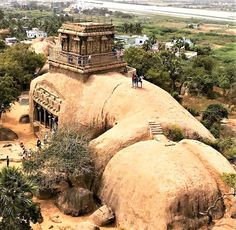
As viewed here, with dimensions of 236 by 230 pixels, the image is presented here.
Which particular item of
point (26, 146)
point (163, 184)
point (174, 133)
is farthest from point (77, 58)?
point (163, 184)

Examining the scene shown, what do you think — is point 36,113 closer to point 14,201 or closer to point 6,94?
point 6,94

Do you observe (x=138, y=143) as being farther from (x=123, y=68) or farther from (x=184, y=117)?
(x=123, y=68)

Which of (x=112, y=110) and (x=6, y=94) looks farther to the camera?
(x=6, y=94)

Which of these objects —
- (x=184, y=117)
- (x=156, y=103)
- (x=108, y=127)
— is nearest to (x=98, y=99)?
(x=108, y=127)

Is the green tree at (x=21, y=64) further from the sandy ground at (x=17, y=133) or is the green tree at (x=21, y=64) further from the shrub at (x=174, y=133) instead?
the shrub at (x=174, y=133)

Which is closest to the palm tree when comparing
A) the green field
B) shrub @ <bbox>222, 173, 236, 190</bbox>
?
shrub @ <bbox>222, 173, 236, 190</bbox>

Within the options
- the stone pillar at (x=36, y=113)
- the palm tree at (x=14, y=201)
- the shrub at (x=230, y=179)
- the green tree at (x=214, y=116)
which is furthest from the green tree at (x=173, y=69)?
the palm tree at (x=14, y=201)

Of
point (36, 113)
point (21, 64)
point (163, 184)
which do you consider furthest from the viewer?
point (21, 64)
